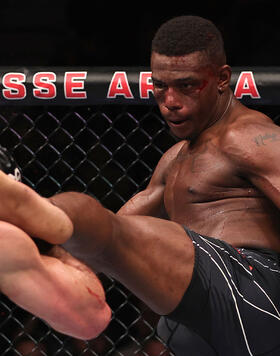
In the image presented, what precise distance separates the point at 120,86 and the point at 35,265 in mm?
981

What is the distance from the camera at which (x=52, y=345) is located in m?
2.39

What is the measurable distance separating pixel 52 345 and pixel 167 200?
0.92m

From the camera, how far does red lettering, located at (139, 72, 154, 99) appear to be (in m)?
1.95

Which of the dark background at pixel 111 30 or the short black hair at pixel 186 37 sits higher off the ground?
the short black hair at pixel 186 37

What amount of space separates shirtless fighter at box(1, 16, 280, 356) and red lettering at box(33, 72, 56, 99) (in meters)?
0.45

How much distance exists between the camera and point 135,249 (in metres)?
1.27

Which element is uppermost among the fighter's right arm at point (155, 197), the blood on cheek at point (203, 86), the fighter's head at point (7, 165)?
the blood on cheek at point (203, 86)

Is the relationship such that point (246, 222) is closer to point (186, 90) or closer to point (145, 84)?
point (186, 90)

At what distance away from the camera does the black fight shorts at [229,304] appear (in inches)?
53.4

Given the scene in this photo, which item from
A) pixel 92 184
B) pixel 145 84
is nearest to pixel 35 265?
pixel 145 84

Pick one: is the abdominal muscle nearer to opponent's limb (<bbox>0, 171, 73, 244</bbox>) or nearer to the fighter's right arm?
the fighter's right arm

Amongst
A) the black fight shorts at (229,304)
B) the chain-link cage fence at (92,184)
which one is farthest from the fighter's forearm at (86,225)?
the chain-link cage fence at (92,184)

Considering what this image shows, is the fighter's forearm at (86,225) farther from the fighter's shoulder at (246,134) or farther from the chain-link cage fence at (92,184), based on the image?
the chain-link cage fence at (92,184)

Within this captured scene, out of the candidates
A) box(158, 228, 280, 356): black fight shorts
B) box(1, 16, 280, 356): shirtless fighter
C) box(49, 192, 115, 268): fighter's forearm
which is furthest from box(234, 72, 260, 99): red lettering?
box(49, 192, 115, 268): fighter's forearm
